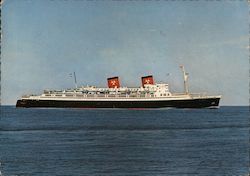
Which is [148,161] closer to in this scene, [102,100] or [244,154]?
[244,154]

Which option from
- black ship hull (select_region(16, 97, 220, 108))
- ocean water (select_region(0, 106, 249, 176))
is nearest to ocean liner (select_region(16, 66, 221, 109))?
black ship hull (select_region(16, 97, 220, 108))

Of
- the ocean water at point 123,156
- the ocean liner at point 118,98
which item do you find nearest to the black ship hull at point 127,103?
the ocean liner at point 118,98

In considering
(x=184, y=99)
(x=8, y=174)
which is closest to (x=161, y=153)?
(x=8, y=174)

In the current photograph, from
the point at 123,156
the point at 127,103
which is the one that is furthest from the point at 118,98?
the point at 123,156

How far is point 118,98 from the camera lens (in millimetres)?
61875

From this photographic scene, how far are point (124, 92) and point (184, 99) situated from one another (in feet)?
26.0

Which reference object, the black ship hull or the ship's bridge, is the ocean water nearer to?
the black ship hull

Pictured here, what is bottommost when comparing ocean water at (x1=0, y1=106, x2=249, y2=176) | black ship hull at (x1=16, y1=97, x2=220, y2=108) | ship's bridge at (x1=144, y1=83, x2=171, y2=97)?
ocean water at (x1=0, y1=106, x2=249, y2=176)

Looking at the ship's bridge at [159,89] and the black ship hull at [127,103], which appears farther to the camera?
the ship's bridge at [159,89]

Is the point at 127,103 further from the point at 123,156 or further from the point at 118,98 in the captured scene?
the point at 123,156

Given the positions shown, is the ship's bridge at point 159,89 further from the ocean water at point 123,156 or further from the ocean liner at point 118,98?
the ocean water at point 123,156

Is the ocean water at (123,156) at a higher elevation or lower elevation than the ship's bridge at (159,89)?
lower

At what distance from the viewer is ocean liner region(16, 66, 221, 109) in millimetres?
61625

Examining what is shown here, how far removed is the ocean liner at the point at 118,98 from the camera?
6162cm
